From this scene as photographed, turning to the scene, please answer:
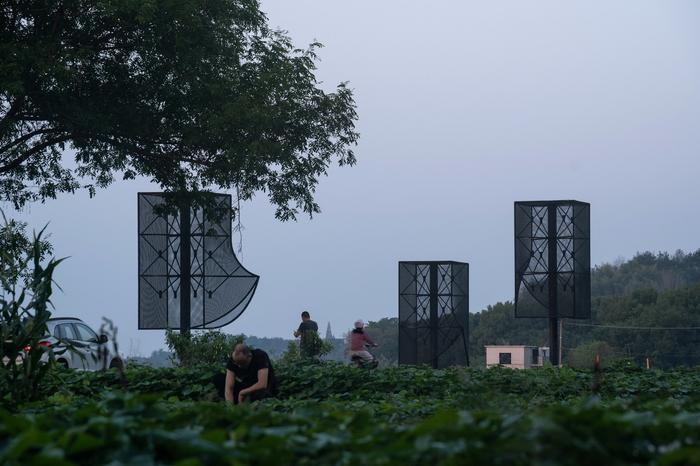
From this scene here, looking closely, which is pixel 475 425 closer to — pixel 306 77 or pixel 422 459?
pixel 422 459

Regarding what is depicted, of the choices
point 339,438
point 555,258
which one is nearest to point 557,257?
point 555,258

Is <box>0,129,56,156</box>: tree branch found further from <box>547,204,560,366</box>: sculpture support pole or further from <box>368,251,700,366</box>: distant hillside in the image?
<box>368,251,700,366</box>: distant hillside

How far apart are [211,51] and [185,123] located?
1.59 metres

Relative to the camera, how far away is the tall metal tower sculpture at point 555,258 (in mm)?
23953

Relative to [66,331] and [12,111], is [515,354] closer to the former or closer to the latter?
[66,331]

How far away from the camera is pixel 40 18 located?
20.1m

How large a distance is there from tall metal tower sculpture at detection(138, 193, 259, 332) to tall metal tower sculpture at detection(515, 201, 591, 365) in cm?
673

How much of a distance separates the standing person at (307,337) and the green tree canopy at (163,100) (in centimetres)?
256

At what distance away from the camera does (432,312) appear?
28.8 meters

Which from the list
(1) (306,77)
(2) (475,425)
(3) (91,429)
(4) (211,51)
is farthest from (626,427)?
(1) (306,77)

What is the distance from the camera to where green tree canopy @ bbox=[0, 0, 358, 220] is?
19.8 meters

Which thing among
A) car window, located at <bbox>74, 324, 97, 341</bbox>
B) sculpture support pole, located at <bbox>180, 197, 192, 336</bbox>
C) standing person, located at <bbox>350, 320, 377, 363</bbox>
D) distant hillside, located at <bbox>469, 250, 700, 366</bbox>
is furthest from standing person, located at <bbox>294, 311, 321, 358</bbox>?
distant hillside, located at <bbox>469, 250, 700, 366</bbox>

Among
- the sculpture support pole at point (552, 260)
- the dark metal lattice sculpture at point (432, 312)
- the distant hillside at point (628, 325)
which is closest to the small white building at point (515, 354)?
the dark metal lattice sculpture at point (432, 312)

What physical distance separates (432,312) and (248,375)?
17806mm
